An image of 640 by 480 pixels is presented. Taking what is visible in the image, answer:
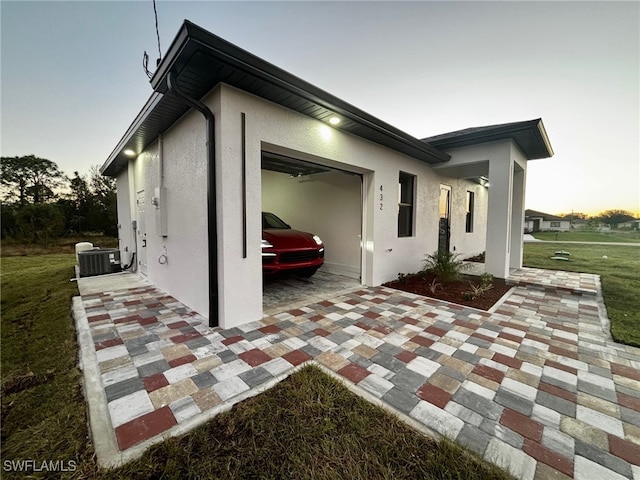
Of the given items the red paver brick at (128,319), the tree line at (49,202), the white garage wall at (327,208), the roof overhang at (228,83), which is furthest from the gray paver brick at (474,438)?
the tree line at (49,202)

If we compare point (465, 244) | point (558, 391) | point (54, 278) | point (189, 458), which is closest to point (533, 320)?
point (558, 391)

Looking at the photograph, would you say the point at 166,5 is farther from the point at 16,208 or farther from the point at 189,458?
the point at 16,208

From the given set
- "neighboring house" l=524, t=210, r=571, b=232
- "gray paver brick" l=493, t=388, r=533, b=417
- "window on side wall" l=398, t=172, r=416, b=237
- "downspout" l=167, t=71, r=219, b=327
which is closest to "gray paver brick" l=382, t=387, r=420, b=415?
"gray paver brick" l=493, t=388, r=533, b=417

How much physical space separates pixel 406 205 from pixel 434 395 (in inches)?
184

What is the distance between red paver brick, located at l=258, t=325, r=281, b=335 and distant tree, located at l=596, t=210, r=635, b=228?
29933mm

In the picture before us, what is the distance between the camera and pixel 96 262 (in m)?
6.31

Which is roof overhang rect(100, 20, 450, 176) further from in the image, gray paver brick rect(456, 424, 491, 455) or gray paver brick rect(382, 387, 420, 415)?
gray paver brick rect(456, 424, 491, 455)

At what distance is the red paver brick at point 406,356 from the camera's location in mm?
2273

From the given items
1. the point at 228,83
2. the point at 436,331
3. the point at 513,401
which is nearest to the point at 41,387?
the point at 228,83

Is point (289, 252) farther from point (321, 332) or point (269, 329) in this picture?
point (321, 332)

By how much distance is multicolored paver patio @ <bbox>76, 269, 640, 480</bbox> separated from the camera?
142 cm

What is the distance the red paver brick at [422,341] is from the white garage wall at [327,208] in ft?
10.7

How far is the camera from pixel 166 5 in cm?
404

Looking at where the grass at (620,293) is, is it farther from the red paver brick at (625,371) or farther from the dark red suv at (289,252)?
the dark red suv at (289,252)
